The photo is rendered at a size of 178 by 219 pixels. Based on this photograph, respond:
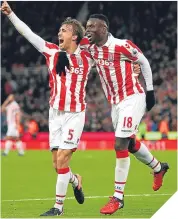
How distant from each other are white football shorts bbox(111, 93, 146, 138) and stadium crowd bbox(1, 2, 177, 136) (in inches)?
723

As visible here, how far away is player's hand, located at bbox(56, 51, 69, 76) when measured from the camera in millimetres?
9640

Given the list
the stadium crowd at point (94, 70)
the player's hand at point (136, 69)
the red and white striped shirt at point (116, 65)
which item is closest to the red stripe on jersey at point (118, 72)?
the red and white striped shirt at point (116, 65)

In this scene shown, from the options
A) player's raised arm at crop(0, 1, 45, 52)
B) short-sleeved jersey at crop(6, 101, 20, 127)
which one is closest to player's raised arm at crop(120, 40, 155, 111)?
player's raised arm at crop(0, 1, 45, 52)

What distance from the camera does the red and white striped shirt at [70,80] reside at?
969cm

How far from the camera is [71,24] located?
9734 mm

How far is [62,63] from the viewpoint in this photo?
380 inches

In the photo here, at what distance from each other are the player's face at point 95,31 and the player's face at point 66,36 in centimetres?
25

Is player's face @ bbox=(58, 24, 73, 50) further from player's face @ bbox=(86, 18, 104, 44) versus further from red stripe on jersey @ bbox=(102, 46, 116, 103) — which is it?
red stripe on jersey @ bbox=(102, 46, 116, 103)

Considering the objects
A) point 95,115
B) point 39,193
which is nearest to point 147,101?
point 39,193

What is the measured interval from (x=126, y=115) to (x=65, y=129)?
2.70ft

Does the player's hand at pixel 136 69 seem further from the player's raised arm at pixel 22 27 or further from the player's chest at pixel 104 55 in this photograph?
the player's raised arm at pixel 22 27

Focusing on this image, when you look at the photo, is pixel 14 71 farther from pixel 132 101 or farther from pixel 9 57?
pixel 132 101

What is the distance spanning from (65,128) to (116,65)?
102 centimetres

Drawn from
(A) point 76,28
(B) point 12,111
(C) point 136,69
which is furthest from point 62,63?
(B) point 12,111
